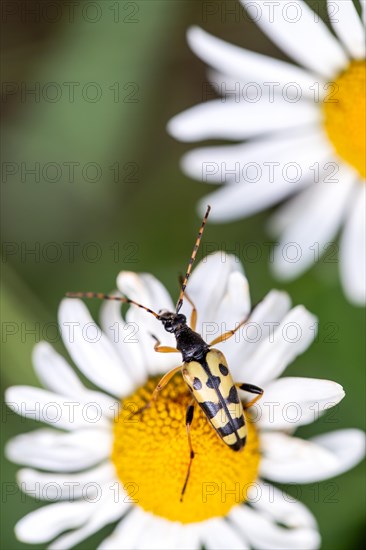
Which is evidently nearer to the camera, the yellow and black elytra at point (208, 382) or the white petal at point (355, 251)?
the yellow and black elytra at point (208, 382)

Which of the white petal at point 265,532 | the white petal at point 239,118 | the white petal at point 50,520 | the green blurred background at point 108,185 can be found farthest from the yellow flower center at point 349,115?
the white petal at point 50,520

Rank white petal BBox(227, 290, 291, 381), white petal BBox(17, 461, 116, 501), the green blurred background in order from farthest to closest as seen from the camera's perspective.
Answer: the green blurred background → white petal BBox(17, 461, 116, 501) → white petal BBox(227, 290, 291, 381)

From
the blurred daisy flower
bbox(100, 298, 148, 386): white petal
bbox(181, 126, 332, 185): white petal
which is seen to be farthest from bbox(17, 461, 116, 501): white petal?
bbox(181, 126, 332, 185): white petal

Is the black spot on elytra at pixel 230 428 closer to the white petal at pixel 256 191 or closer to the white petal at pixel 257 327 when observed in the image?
the white petal at pixel 257 327

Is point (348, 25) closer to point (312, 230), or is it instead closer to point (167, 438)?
point (312, 230)

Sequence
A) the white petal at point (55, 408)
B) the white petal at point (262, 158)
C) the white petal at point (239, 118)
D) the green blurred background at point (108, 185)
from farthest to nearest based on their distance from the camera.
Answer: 1. the green blurred background at point (108, 185)
2. the white petal at point (262, 158)
3. the white petal at point (239, 118)
4. the white petal at point (55, 408)

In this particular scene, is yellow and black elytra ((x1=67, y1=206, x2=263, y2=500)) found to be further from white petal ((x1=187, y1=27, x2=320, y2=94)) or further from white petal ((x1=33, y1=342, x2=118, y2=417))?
white petal ((x1=187, y1=27, x2=320, y2=94))

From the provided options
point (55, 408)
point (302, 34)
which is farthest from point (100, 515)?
point (302, 34)

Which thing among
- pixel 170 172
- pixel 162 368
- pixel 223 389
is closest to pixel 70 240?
pixel 170 172
